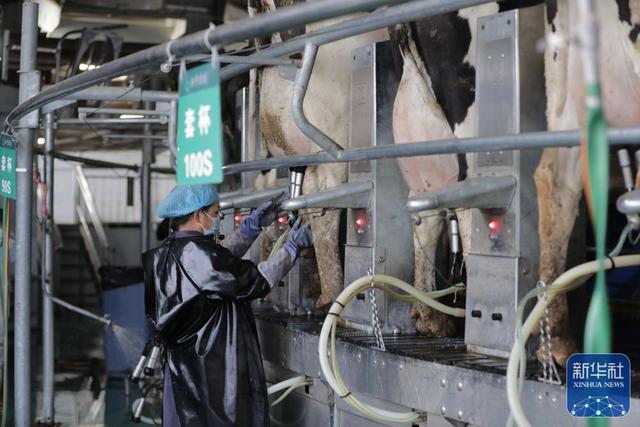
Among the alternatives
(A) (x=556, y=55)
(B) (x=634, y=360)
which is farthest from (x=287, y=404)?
(A) (x=556, y=55)

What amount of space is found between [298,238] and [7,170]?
1.44 metres

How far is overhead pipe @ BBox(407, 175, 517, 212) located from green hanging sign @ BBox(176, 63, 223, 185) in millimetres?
989

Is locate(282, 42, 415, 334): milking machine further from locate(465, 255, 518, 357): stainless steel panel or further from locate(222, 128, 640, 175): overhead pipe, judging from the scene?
locate(465, 255, 518, 357): stainless steel panel

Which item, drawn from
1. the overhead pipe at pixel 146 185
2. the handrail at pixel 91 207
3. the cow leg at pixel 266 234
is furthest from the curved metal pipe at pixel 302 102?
the handrail at pixel 91 207

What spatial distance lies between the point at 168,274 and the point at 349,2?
200cm

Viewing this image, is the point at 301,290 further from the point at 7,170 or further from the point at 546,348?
the point at 546,348

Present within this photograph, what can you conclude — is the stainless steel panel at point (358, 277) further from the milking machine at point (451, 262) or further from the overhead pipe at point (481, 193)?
the overhead pipe at point (481, 193)

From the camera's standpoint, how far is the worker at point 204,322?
391 centimetres

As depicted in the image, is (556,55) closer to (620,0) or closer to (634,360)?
(620,0)

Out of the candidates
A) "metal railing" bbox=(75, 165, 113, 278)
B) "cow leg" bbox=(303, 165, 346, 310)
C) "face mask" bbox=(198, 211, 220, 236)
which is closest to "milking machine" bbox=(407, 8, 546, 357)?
"face mask" bbox=(198, 211, 220, 236)

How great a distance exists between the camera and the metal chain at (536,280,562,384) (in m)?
3.00

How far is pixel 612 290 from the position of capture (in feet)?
16.4

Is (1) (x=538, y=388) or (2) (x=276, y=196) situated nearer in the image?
(1) (x=538, y=388)

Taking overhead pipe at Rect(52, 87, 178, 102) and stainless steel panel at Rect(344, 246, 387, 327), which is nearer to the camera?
stainless steel panel at Rect(344, 246, 387, 327)
